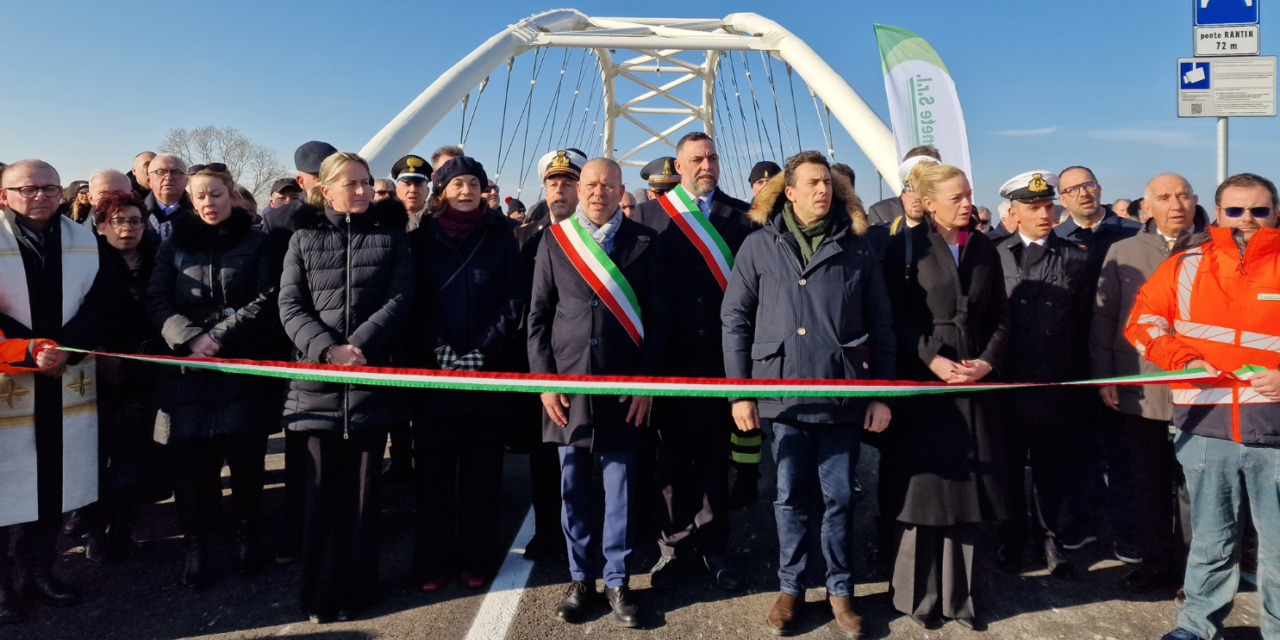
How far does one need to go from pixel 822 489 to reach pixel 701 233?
1.45m

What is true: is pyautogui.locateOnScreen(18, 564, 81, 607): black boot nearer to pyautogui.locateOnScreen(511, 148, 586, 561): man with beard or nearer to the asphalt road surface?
the asphalt road surface

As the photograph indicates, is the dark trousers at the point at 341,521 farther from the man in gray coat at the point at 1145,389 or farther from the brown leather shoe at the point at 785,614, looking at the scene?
the man in gray coat at the point at 1145,389

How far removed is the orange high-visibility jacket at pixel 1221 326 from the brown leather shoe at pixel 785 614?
1.72 m

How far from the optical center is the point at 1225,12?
505cm

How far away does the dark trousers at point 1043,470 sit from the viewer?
12.7ft

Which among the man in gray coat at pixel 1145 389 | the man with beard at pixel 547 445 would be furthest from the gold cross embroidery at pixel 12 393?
the man in gray coat at pixel 1145 389

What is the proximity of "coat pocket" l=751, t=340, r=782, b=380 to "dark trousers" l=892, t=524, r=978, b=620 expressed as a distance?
947 millimetres

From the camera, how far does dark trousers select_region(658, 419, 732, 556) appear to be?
376cm

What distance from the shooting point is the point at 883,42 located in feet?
32.3

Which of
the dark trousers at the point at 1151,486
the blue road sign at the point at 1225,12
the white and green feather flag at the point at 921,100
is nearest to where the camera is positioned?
the dark trousers at the point at 1151,486

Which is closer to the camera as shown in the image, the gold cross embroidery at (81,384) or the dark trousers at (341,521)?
the dark trousers at (341,521)

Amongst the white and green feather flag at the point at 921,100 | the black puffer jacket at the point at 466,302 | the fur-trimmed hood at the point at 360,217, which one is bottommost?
the black puffer jacket at the point at 466,302

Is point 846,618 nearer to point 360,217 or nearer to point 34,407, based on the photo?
point 360,217

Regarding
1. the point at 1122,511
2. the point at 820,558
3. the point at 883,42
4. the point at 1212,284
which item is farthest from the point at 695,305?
the point at 883,42
